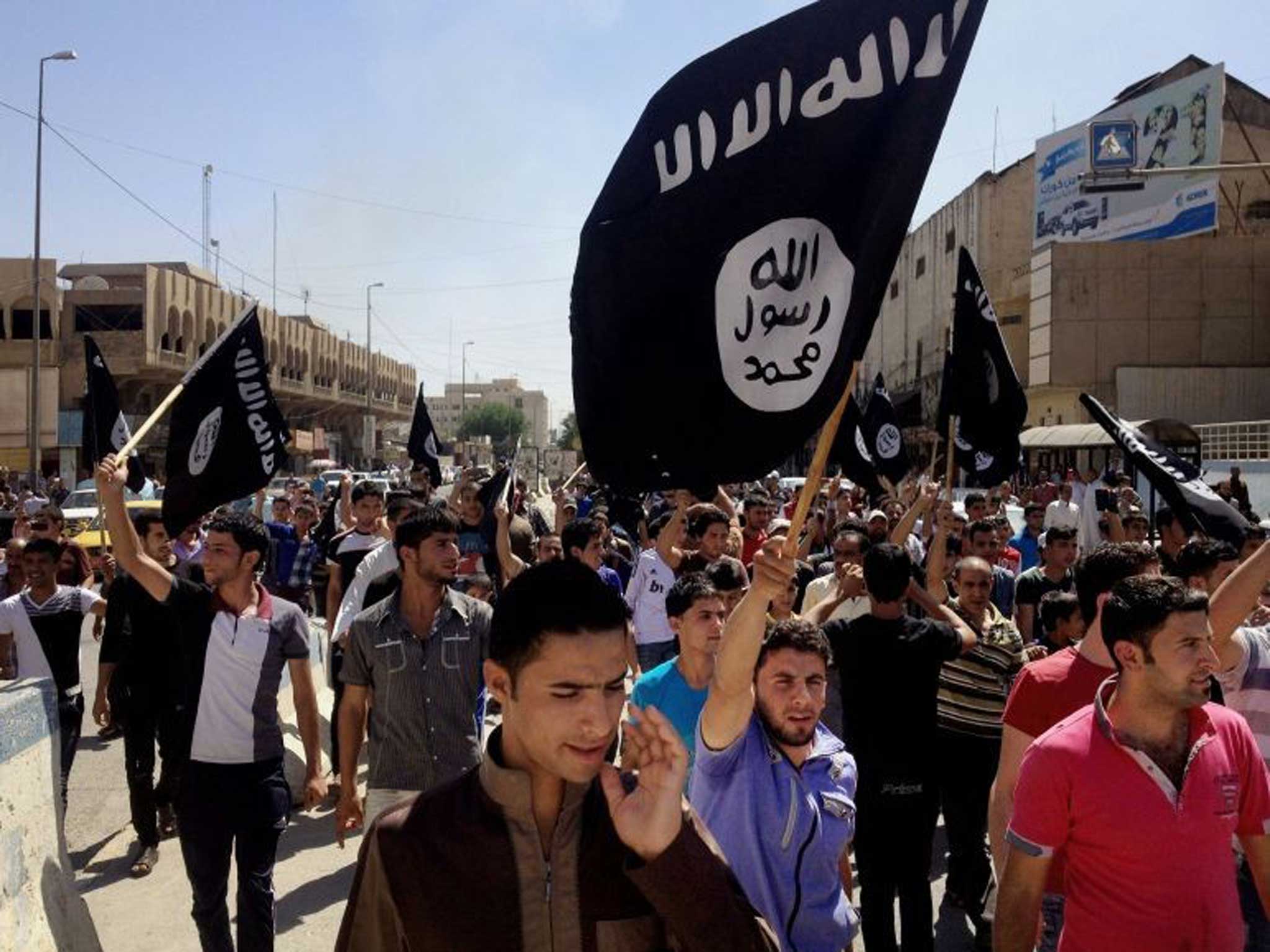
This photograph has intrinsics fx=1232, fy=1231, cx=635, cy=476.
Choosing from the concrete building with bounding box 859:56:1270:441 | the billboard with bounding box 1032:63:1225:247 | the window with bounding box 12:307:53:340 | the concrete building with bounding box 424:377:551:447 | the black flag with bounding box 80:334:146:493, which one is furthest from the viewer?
the concrete building with bounding box 424:377:551:447

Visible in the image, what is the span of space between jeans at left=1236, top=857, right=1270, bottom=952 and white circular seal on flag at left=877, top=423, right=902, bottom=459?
10.8m

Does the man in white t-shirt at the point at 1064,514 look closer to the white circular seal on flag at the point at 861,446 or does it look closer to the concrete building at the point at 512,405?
the white circular seal on flag at the point at 861,446

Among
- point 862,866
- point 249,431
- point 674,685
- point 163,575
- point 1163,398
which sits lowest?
point 862,866

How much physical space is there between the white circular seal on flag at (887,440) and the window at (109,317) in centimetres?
3653

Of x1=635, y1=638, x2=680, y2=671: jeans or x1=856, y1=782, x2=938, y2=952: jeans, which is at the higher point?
x1=635, y1=638, x2=680, y2=671: jeans

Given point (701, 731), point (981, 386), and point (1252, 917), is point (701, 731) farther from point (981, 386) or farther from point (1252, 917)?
point (981, 386)

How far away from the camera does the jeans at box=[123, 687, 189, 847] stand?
6.41 metres

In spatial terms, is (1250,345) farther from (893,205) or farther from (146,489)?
(893,205)

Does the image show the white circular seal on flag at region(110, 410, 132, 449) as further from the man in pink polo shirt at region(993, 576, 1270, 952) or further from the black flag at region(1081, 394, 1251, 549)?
the man in pink polo shirt at region(993, 576, 1270, 952)

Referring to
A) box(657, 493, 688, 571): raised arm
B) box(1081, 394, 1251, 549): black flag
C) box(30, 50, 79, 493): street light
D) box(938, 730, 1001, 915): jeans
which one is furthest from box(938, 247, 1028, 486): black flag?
box(30, 50, 79, 493): street light

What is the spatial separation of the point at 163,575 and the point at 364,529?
132 inches

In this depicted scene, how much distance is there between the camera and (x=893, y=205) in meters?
2.84

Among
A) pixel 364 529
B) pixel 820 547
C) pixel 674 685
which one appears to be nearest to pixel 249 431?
pixel 364 529

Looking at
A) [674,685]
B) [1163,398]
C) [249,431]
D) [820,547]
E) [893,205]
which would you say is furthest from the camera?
[1163,398]
